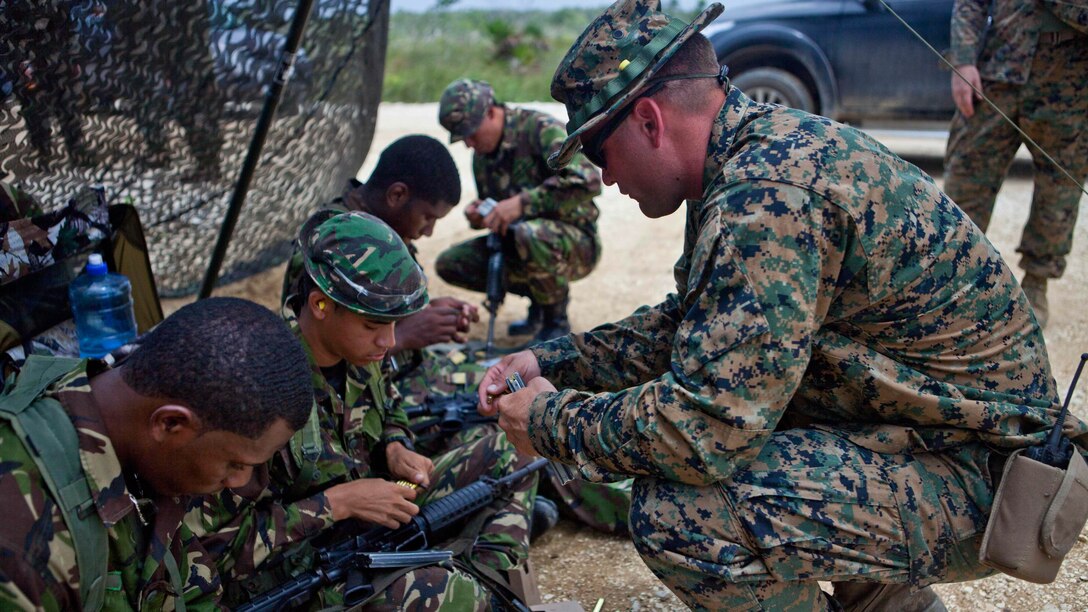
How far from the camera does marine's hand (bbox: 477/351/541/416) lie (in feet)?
8.75

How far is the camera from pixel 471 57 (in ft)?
62.1

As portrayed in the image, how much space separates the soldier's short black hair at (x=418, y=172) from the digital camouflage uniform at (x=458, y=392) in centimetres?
16

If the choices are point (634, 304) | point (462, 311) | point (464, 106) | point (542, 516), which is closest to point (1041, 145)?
point (634, 304)

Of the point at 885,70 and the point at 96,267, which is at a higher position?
the point at 96,267

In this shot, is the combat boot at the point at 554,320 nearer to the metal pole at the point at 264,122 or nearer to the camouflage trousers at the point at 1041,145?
the metal pole at the point at 264,122

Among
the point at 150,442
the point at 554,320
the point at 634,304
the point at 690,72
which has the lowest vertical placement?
the point at 634,304

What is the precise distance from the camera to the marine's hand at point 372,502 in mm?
2615

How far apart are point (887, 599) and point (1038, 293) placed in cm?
333

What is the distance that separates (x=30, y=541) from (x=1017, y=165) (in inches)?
381

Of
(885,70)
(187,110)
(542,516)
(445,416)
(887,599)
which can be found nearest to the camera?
(887,599)

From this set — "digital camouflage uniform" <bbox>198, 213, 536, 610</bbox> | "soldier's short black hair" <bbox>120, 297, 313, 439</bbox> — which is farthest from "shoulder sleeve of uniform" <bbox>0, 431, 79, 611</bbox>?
"digital camouflage uniform" <bbox>198, 213, 536, 610</bbox>

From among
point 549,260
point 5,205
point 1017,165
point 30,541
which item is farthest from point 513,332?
point 1017,165

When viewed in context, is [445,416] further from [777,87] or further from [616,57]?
[777,87]

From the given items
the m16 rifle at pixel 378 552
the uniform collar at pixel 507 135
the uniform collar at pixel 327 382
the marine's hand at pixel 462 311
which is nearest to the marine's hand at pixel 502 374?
the m16 rifle at pixel 378 552
